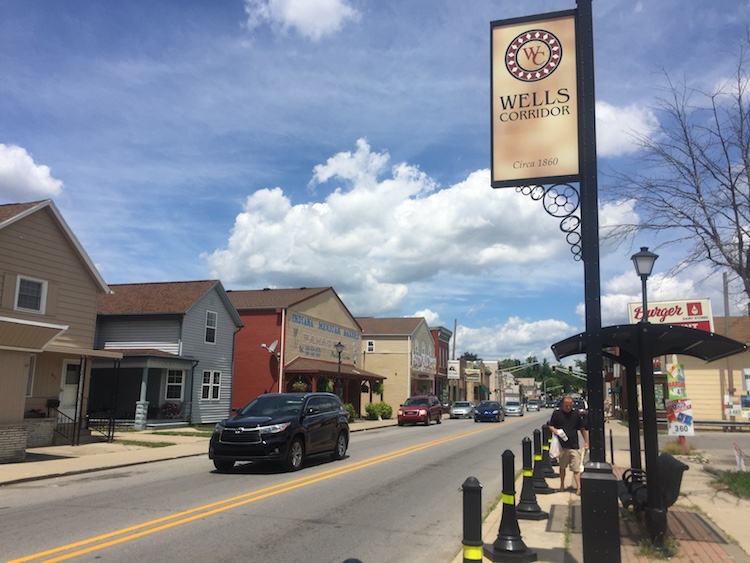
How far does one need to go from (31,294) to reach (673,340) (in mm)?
18990

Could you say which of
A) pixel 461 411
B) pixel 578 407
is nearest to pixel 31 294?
pixel 578 407

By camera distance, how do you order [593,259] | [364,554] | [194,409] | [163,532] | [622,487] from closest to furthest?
[593,259] → [364,554] → [163,532] → [622,487] → [194,409]

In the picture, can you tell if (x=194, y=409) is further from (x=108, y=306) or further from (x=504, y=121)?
(x=504, y=121)

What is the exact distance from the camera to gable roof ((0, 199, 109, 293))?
1866 cm

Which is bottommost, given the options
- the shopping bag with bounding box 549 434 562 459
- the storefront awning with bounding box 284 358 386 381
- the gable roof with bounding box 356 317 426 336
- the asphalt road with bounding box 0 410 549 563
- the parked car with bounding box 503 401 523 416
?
the parked car with bounding box 503 401 523 416

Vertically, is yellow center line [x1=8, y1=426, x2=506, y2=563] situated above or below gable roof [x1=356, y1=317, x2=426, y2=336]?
below

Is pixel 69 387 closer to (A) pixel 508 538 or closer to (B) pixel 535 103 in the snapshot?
(A) pixel 508 538

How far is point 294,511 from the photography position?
29.5ft

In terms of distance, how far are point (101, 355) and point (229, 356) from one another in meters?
11.1

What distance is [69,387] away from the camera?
846 inches

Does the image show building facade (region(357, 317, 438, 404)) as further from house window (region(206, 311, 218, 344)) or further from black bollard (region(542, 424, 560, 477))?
black bollard (region(542, 424, 560, 477))

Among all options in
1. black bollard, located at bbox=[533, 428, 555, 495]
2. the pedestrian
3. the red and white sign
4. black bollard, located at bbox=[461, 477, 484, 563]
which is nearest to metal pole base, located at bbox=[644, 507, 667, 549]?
black bollard, located at bbox=[461, 477, 484, 563]

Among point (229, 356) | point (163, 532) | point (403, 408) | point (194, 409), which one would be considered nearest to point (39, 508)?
point (163, 532)

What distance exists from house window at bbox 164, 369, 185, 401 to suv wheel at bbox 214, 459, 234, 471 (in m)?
14.5
